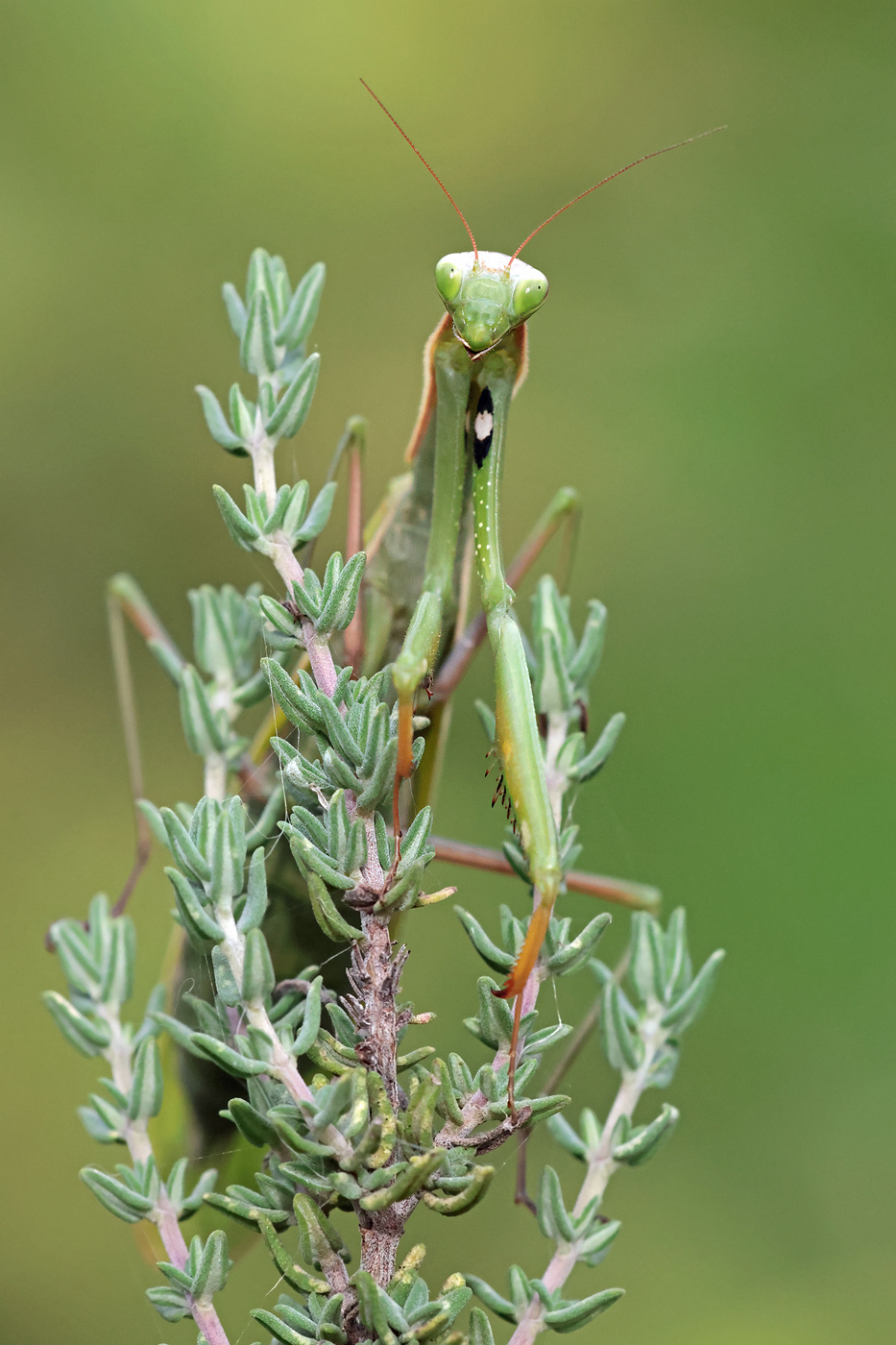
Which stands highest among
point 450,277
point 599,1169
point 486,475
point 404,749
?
point 450,277

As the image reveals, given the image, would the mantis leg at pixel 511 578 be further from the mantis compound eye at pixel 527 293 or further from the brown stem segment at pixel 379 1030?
the brown stem segment at pixel 379 1030

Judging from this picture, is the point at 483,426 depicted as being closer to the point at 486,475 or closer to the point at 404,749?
the point at 486,475

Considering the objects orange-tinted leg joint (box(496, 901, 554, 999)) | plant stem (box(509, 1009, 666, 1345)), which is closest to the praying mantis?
orange-tinted leg joint (box(496, 901, 554, 999))

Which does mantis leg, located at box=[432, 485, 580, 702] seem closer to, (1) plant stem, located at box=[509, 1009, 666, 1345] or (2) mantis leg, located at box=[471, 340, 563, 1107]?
(2) mantis leg, located at box=[471, 340, 563, 1107]

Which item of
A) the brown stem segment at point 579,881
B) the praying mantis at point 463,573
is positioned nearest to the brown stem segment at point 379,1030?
the praying mantis at point 463,573

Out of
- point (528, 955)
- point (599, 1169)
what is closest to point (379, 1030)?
point (528, 955)

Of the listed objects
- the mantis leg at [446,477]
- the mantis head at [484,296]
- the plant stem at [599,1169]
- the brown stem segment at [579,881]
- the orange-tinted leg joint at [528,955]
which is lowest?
the plant stem at [599,1169]

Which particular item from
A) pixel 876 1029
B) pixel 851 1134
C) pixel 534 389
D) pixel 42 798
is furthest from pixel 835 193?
pixel 42 798
